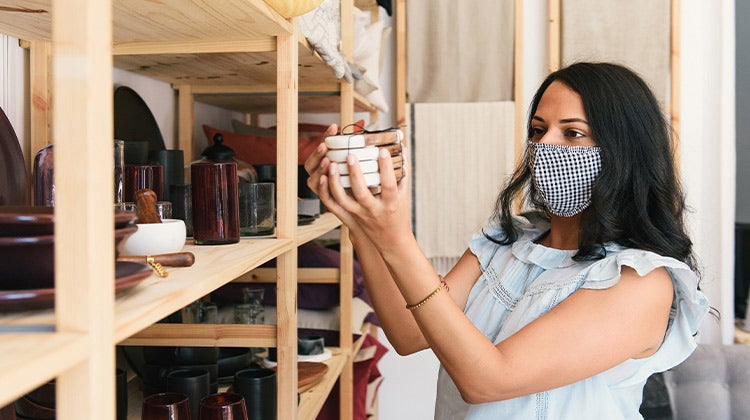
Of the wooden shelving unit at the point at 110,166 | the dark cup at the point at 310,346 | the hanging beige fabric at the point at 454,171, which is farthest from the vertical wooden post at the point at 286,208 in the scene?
the hanging beige fabric at the point at 454,171

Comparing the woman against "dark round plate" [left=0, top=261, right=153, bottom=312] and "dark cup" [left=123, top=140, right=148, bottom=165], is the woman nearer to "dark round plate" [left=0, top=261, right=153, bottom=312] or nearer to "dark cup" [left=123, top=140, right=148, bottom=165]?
"dark cup" [left=123, top=140, right=148, bottom=165]

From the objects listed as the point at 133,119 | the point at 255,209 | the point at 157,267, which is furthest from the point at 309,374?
the point at 157,267

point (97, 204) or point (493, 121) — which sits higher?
→ point (493, 121)

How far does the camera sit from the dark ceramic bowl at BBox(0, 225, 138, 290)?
55 cm

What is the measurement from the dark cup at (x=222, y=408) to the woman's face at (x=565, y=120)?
2.28 ft

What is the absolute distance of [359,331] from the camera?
2148mm

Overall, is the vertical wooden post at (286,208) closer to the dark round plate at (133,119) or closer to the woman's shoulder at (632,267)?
the dark round plate at (133,119)

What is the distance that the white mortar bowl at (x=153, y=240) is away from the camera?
0.84 meters

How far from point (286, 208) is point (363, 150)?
0.40m

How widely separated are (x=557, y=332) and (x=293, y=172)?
52cm

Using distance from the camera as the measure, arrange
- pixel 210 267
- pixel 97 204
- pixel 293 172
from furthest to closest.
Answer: pixel 293 172
pixel 210 267
pixel 97 204

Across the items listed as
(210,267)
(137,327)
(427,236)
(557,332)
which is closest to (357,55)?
(427,236)

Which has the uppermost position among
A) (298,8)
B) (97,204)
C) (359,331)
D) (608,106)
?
(298,8)

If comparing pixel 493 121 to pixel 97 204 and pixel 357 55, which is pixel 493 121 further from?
pixel 97 204
